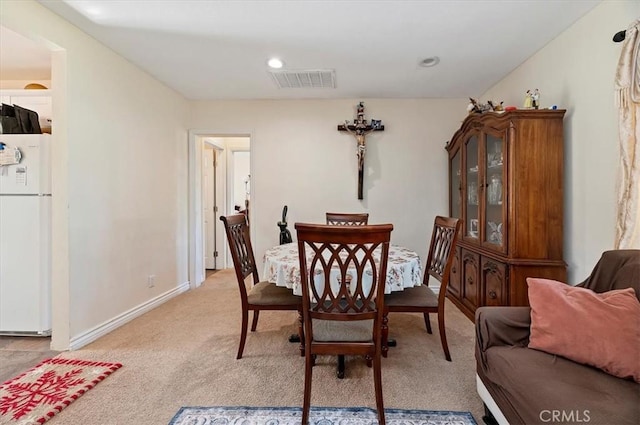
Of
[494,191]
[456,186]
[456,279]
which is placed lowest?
[456,279]

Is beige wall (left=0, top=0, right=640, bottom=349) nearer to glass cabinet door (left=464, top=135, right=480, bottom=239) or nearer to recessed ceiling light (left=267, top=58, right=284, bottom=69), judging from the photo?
glass cabinet door (left=464, top=135, right=480, bottom=239)

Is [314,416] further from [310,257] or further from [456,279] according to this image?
[456,279]

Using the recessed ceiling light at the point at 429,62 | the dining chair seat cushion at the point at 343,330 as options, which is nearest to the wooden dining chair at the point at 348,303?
the dining chair seat cushion at the point at 343,330

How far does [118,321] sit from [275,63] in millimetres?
2725

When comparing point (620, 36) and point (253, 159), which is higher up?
point (620, 36)

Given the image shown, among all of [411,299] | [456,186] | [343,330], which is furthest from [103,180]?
[456,186]

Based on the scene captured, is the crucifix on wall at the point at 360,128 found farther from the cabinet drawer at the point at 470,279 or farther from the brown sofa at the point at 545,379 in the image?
the brown sofa at the point at 545,379

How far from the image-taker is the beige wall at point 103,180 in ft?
6.95

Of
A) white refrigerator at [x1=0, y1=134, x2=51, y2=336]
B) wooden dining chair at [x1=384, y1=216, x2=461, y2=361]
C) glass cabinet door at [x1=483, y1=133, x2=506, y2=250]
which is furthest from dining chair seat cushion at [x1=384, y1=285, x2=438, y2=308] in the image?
white refrigerator at [x1=0, y1=134, x2=51, y2=336]

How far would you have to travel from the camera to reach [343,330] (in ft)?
4.98

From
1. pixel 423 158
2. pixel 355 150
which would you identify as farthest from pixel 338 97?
pixel 423 158

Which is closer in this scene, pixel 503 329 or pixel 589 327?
pixel 589 327

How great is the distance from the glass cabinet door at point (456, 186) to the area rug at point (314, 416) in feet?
7.09

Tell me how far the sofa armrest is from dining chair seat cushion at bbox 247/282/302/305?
1079mm
